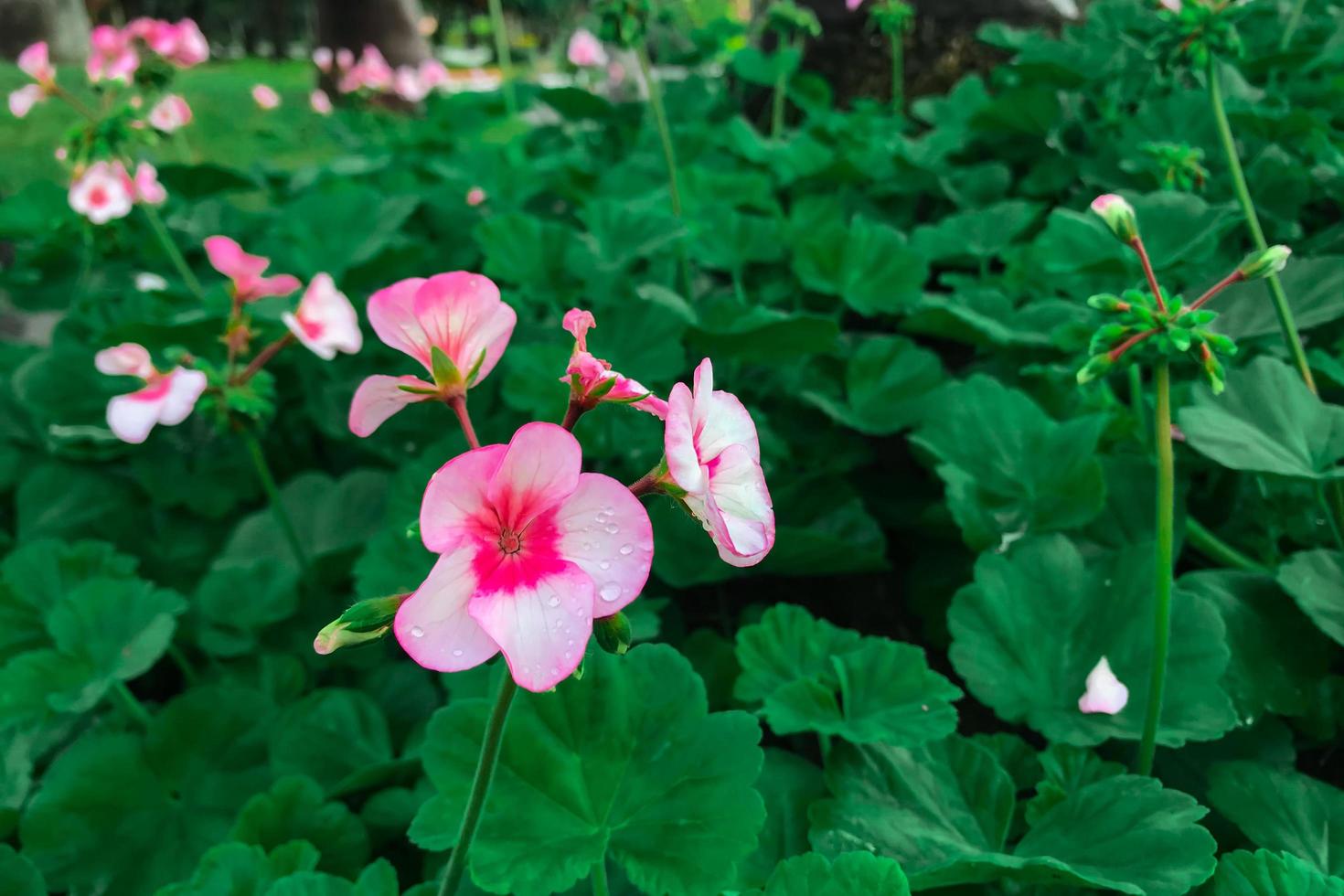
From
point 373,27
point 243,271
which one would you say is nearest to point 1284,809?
point 243,271

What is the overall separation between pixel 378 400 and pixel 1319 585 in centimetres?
98

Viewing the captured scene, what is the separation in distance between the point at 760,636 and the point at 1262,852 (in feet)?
1.65

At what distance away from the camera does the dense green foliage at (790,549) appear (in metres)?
0.84

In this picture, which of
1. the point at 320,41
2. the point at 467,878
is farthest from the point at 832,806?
the point at 320,41

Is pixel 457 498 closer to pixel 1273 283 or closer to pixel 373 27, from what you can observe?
pixel 1273 283

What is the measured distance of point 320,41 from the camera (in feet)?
27.4

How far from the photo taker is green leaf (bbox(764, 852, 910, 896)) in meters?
0.70

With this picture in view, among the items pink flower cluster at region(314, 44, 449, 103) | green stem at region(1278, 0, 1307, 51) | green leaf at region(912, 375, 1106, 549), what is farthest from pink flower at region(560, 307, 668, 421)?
pink flower cluster at region(314, 44, 449, 103)

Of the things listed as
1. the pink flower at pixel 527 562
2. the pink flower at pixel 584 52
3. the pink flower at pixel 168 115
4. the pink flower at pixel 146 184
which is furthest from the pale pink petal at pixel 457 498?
the pink flower at pixel 584 52

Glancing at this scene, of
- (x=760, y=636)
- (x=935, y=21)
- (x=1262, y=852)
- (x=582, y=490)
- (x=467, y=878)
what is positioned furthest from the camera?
(x=935, y=21)

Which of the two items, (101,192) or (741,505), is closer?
(741,505)

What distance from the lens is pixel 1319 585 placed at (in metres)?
1.04

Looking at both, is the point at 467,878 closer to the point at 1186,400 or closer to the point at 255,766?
the point at 255,766

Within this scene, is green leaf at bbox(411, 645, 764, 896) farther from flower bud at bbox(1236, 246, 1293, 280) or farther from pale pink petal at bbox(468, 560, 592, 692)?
flower bud at bbox(1236, 246, 1293, 280)
